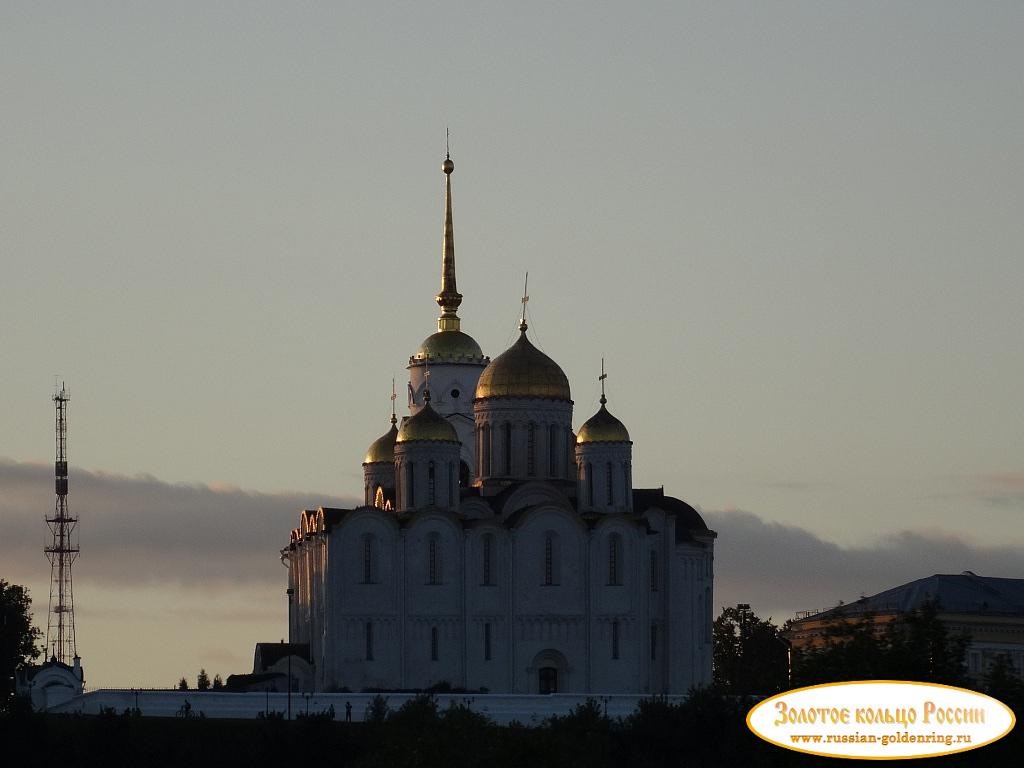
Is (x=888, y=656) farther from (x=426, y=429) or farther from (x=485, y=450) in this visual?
(x=485, y=450)

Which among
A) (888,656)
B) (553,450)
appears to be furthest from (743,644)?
(888,656)

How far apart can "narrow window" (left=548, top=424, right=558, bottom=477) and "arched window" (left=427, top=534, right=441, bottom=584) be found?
5599 millimetres

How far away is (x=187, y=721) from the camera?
73.7m

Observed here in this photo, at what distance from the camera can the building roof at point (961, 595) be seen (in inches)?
3745

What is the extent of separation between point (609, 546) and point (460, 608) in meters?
4.71

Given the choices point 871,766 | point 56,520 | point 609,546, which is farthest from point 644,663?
point 871,766

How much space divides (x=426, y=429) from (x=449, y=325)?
14391 millimetres

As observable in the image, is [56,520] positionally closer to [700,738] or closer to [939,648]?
[700,738]

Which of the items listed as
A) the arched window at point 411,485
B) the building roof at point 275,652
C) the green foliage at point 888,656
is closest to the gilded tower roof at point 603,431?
the arched window at point 411,485

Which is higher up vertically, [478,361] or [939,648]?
[478,361]

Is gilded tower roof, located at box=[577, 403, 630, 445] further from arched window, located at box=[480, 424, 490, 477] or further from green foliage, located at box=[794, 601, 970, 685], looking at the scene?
green foliage, located at box=[794, 601, 970, 685]

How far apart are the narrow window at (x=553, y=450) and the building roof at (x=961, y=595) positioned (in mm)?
13634

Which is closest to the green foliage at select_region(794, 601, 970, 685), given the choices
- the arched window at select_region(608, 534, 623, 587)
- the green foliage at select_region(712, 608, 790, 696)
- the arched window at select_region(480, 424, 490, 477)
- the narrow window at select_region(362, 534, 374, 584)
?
the arched window at select_region(608, 534, 623, 587)

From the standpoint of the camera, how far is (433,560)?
81.6 m
